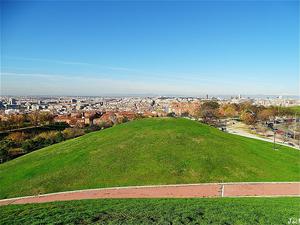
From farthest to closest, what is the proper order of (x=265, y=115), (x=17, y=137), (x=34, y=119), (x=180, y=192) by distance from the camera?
1. (x=34, y=119)
2. (x=265, y=115)
3. (x=17, y=137)
4. (x=180, y=192)

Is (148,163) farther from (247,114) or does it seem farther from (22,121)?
(22,121)

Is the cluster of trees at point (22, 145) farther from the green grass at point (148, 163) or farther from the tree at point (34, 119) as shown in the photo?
the tree at point (34, 119)

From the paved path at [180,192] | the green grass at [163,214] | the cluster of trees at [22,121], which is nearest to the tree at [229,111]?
the cluster of trees at [22,121]

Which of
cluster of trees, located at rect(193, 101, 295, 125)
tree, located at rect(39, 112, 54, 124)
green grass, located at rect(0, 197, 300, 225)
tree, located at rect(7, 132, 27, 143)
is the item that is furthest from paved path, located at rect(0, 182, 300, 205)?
tree, located at rect(39, 112, 54, 124)

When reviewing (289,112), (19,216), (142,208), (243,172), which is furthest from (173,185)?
(289,112)

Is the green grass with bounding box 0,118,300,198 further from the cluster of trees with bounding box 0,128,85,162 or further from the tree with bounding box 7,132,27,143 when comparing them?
the tree with bounding box 7,132,27,143

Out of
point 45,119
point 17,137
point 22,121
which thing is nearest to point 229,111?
point 45,119
